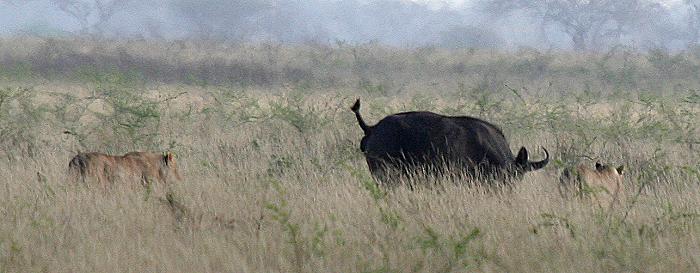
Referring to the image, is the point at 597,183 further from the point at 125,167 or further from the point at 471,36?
the point at 471,36

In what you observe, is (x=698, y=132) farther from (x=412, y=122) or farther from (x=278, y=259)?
(x=278, y=259)

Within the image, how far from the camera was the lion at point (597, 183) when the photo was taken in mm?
7684

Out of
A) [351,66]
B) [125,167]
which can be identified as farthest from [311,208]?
[351,66]

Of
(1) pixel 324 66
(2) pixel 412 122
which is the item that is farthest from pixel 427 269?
(1) pixel 324 66

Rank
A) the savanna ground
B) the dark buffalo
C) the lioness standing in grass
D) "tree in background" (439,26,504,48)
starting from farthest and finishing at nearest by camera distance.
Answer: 1. "tree in background" (439,26,504,48)
2. the lioness standing in grass
3. the dark buffalo
4. the savanna ground

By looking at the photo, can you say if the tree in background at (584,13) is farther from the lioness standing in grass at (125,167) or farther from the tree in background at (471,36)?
the lioness standing in grass at (125,167)

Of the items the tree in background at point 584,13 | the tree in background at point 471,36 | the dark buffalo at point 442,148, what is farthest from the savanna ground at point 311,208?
the tree in background at point 471,36

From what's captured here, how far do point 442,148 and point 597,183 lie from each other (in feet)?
3.69

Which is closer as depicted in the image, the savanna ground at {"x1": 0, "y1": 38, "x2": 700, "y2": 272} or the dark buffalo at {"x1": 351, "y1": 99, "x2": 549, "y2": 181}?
the savanna ground at {"x1": 0, "y1": 38, "x2": 700, "y2": 272}

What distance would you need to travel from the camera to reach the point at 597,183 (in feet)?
26.3

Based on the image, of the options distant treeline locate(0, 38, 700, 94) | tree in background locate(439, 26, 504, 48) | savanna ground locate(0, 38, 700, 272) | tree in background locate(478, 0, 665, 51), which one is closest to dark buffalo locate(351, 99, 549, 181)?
savanna ground locate(0, 38, 700, 272)

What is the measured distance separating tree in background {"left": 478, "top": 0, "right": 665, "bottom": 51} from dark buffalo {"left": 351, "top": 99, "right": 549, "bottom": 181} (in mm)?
63541

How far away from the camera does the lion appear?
25.2 feet

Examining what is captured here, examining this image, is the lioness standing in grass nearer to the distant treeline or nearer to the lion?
the lion
